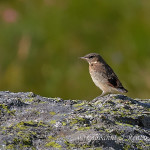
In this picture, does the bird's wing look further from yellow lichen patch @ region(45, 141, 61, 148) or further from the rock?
yellow lichen patch @ region(45, 141, 61, 148)

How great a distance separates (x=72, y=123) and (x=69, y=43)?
1232cm

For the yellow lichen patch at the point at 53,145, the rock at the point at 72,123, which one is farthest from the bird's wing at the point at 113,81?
the yellow lichen patch at the point at 53,145

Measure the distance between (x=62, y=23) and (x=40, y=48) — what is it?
132cm

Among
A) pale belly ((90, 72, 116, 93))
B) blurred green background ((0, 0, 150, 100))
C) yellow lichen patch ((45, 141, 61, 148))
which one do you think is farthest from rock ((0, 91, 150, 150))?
blurred green background ((0, 0, 150, 100))

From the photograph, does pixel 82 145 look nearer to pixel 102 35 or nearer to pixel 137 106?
pixel 137 106

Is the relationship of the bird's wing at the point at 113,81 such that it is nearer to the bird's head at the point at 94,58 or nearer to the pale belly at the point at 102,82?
the pale belly at the point at 102,82

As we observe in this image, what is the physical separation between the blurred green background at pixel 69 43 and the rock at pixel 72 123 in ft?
28.6

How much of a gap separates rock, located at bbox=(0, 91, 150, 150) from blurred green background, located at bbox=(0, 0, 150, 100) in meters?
8.71

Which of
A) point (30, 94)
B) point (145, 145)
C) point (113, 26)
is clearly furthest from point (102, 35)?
point (145, 145)

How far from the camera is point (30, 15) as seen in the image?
20.9 metres

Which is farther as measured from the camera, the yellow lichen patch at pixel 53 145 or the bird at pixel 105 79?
the bird at pixel 105 79

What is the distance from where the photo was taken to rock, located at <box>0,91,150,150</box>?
602 cm

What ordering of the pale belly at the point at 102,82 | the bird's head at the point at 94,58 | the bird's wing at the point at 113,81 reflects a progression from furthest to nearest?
the bird's head at the point at 94,58, the pale belly at the point at 102,82, the bird's wing at the point at 113,81

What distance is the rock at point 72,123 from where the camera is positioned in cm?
602
